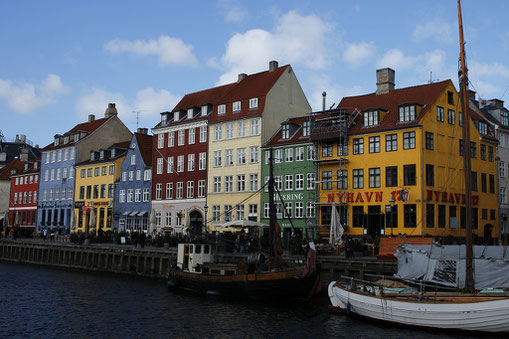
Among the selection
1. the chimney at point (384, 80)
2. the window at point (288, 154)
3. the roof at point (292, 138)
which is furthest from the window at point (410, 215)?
the chimney at point (384, 80)

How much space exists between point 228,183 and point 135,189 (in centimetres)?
1534

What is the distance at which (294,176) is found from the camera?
52531mm

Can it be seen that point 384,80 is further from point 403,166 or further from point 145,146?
point 145,146

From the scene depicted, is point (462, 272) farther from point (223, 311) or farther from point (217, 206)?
point (217, 206)

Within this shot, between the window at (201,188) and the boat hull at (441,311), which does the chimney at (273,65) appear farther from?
the boat hull at (441,311)

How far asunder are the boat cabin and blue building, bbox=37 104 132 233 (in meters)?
44.4

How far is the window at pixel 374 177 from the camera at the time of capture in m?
46.6

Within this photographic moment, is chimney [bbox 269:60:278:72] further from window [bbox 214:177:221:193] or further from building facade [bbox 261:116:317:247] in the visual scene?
window [bbox 214:177:221:193]

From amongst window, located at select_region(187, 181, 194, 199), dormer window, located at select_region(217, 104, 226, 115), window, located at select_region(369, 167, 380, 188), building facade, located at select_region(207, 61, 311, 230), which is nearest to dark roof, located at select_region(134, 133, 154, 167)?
window, located at select_region(187, 181, 194, 199)

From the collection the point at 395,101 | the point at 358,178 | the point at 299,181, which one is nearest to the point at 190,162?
the point at 299,181

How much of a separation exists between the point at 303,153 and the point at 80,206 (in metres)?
37.1

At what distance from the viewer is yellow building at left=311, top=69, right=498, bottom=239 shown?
44519mm

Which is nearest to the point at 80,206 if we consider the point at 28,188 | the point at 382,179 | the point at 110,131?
the point at 110,131

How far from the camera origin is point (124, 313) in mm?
27281
